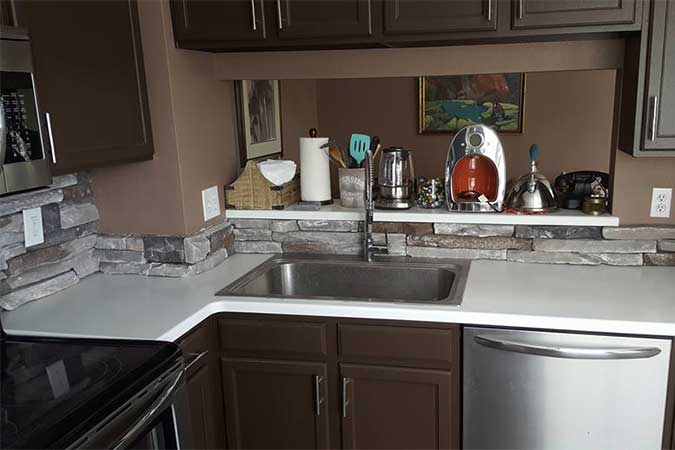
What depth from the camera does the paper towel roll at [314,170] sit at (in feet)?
8.54

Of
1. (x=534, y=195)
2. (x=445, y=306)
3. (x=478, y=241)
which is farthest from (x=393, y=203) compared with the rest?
(x=445, y=306)

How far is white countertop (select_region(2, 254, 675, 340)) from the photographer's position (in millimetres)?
1836

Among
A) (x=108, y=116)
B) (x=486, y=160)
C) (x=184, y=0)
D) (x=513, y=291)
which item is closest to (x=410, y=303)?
(x=513, y=291)

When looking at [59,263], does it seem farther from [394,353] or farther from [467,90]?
[467,90]

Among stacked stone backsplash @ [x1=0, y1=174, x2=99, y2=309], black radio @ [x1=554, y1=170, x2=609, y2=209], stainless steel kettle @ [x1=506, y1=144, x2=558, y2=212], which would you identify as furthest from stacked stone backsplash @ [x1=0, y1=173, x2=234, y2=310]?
black radio @ [x1=554, y1=170, x2=609, y2=209]

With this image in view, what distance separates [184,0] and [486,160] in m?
1.28

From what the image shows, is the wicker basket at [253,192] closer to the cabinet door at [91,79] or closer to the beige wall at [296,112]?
the cabinet door at [91,79]

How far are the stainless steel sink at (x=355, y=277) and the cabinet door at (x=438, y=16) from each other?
88cm

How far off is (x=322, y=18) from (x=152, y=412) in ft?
4.66

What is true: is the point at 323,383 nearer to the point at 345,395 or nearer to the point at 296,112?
the point at 345,395

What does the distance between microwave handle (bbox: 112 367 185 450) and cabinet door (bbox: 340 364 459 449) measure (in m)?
0.64

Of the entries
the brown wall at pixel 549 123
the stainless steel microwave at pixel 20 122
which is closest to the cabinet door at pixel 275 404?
the stainless steel microwave at pixel 20 122

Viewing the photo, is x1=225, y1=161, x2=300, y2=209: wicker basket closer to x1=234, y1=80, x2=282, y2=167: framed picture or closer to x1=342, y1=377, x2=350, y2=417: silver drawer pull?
x1=234, y1=80, x2=282, y2=167: framed picture

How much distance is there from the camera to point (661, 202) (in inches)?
89.7
